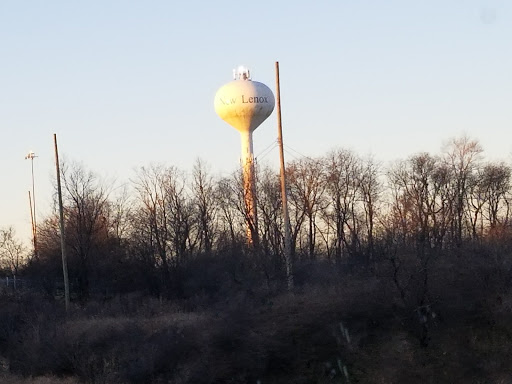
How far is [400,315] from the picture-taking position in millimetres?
25312

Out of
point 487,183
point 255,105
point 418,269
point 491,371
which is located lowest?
point 491,371

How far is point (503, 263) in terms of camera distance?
26.8 meters

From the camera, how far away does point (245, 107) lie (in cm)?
4994

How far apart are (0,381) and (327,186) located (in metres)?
29.1

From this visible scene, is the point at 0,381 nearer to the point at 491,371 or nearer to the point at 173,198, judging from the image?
the point at 491,371

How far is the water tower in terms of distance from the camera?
4972 cm

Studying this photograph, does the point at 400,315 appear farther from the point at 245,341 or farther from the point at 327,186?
the point at 327,186

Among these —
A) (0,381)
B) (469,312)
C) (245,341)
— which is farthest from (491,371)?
(0,381)

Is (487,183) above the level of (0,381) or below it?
above

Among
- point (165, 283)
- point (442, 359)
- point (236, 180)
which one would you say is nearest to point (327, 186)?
point (236, 180)

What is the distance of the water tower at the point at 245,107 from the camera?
49.7 meters

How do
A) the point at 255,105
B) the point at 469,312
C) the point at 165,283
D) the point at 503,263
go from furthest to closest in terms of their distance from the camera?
1. the point at 255,105
2. the point at 165,283
3. the point at 503,263
4. the point at 469,312

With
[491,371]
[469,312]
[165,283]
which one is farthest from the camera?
[165,283]

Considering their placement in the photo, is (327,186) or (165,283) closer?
(165,283)
